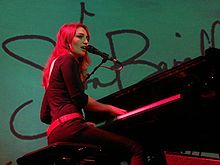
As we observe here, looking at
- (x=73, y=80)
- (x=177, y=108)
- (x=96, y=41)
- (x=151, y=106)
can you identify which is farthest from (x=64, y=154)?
(x=96, y=41)

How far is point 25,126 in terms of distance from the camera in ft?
11.4

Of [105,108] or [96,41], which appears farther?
[96,41]

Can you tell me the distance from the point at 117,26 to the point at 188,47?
0.78 meters

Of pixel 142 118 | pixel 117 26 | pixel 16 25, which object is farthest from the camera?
pixel 117 26

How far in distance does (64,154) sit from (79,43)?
32.4 inches

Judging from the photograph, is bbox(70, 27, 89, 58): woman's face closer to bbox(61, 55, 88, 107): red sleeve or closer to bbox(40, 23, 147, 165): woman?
bbox(40, 23, 147, 165): woman

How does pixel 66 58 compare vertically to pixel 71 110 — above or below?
above

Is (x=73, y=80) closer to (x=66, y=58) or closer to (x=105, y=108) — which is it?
(x=66, y=58)

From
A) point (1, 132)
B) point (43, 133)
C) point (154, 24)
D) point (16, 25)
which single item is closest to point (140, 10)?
point (154, 24)

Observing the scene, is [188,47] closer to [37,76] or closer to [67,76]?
[37,76]

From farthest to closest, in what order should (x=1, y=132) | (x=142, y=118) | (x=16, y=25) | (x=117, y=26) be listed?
(x=117, y=26)
(x=16, y=25)
(x=1, y=132)
(x=142, y=118)

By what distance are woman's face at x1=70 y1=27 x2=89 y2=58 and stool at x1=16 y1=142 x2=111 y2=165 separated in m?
0.72

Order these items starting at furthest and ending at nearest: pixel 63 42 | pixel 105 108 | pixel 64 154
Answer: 1. pixel 63 42
2. pixel 105 108
3. pixel 64 154

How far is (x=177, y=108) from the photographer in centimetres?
211
